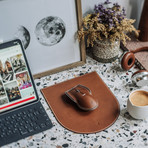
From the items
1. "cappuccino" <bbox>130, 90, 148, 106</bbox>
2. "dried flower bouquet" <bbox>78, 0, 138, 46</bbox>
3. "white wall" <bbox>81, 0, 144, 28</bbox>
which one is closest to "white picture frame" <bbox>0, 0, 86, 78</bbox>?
"dried flower bouquet" <bbox>78, 0, 138, 46</bbox>

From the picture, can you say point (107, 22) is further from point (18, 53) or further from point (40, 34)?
point (18, 53)

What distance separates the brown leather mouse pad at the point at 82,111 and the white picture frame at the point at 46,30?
103 millimetres

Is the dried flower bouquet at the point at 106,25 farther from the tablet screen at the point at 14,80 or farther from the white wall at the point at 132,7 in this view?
the tablet screen at the point at 14,80

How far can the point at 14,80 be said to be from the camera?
86 cm

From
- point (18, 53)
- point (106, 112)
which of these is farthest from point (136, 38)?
point (18, 53)

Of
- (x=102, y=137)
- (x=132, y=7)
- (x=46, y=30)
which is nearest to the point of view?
(x=102, y=137)

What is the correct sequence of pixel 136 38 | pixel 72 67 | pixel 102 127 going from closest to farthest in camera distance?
pixel 102 127 → pixel 72 67 → pixel 136 38

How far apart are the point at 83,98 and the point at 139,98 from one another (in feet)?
0.68

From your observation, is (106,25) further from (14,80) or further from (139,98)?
(14,80)

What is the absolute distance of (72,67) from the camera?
107 centimetres

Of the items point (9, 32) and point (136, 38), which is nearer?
point (9, 32)

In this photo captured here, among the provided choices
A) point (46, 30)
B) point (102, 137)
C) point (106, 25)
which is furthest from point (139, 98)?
point (46, 30)

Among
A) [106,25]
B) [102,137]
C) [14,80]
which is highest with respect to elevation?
[106,25]

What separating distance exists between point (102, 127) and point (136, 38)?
1.92 feet
